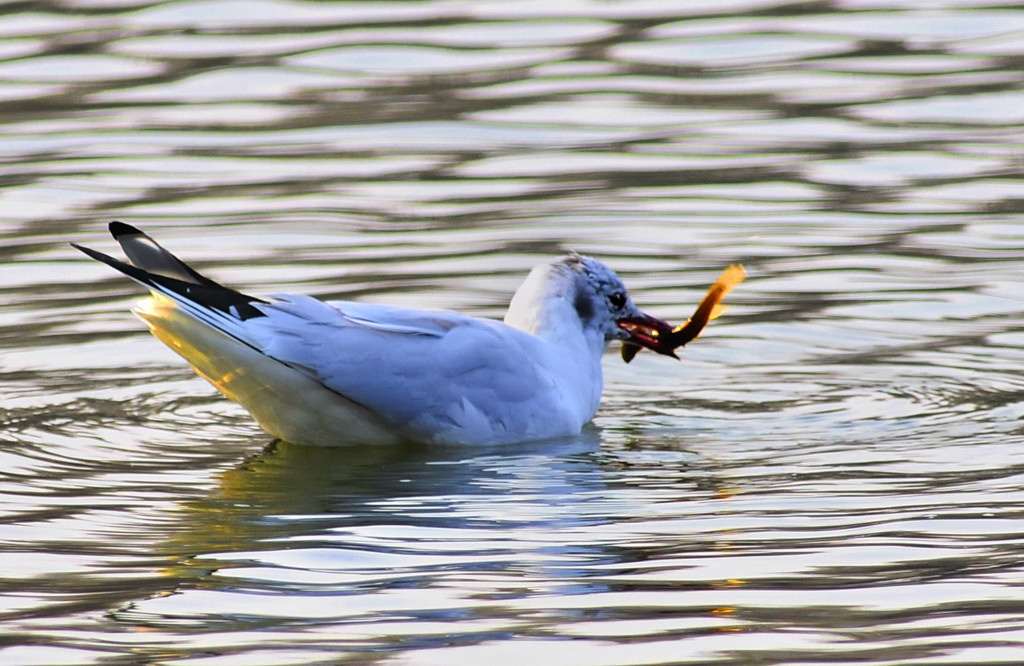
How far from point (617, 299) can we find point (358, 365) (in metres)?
1.64

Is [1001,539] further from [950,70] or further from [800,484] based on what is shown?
[950,70]

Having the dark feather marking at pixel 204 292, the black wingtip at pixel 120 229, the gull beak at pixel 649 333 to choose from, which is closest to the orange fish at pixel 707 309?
the gull beak at pixel 649 333

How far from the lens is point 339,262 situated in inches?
418

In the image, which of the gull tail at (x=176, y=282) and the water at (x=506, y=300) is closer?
the water at (x=506, y=300)

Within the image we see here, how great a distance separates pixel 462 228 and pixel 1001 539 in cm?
563

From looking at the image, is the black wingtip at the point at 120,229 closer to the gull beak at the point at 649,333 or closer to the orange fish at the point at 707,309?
the gull beak at the point at 649,333

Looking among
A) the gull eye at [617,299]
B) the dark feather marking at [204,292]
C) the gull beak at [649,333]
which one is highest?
the dark feather marking at [204,292]

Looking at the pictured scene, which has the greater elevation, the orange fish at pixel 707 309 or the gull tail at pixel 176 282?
the gull tail at pixel 176 282

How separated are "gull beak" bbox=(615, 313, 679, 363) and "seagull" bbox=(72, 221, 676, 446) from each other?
0.50m

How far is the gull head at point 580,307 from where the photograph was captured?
8.42 m

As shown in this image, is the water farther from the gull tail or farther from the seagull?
the gull tail

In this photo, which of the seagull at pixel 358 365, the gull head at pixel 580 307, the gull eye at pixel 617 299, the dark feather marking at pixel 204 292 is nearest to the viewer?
the dark feather marking at pixel 204 292

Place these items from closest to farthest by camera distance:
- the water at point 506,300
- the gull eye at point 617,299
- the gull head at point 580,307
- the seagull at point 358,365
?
the water at point 506,300 < the seagull at point 358,365 < the gull head at point 580,307 < the gull eye at point 617,299

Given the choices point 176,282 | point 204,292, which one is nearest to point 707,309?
point 204,292
